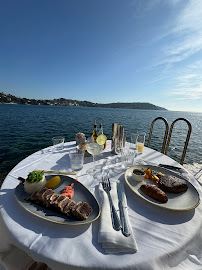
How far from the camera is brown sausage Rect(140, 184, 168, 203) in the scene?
1251 millimetres

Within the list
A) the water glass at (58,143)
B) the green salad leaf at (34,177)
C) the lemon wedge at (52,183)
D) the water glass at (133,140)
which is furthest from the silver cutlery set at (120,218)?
the water glass at (58,143)

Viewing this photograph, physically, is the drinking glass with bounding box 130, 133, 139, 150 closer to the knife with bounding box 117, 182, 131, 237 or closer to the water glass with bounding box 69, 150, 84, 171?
the water glass with bounding box 69, 150, 84, 171

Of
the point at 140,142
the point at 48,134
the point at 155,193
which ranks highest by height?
the point at 140,142

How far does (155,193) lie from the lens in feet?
4.26

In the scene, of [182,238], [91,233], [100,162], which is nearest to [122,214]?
[91,233]

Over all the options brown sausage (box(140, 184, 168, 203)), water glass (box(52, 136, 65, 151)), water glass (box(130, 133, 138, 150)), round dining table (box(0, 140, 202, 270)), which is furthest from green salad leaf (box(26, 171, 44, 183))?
water glass (box(130, 133, 138, 150))

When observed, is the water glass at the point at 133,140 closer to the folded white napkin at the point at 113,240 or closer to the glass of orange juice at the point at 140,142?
the glass of orange juice at the point at 140,142

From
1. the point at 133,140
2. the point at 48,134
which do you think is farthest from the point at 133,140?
the point at 48,134

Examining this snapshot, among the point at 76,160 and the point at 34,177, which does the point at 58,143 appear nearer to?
the point at 76,160

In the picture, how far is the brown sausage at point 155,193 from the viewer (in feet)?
4.10

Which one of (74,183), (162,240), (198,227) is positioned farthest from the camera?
(74,183)

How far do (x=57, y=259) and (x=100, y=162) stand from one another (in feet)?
4.92

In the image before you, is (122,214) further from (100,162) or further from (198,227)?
(100,162)

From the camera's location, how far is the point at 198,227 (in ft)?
3.36
